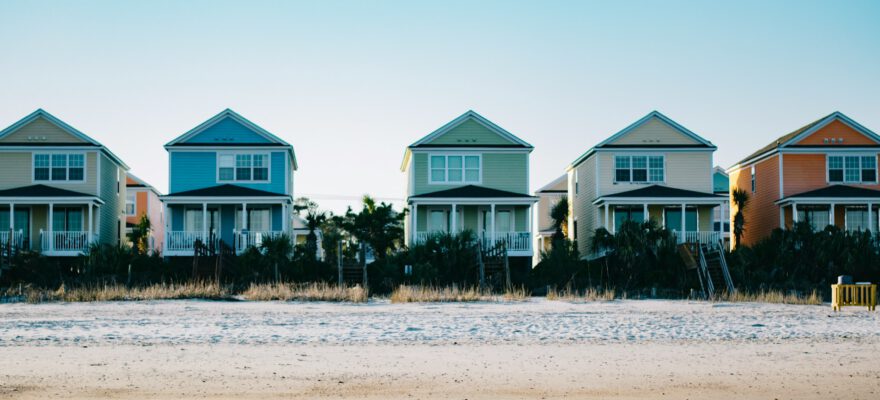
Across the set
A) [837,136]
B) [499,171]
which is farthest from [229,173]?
[837,136]

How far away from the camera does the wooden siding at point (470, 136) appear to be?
46.7 metres

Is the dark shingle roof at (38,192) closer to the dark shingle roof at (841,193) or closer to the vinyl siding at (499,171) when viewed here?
the vinyl siding at (499,171)

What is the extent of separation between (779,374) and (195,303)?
63.0 ft

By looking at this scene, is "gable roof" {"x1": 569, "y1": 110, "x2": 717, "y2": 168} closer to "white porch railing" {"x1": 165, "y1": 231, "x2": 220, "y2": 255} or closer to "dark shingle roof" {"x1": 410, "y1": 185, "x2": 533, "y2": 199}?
"dark shingle roof" {"x1": 410, "y1": 185, "x2": 533, "y2": 199}

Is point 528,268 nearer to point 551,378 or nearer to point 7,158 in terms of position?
point 7,158

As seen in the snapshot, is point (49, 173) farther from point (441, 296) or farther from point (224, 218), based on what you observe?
point (441, 296)

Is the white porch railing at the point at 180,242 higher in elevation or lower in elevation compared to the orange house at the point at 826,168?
lower

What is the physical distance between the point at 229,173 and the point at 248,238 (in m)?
3.60

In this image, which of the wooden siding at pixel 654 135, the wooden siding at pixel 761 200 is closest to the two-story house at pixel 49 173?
the wooden siding at pixel 654 135

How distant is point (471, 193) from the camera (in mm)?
44781

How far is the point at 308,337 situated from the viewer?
772 inches

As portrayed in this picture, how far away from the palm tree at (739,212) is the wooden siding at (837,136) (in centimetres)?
372

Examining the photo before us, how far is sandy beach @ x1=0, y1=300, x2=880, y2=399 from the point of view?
1365 cm

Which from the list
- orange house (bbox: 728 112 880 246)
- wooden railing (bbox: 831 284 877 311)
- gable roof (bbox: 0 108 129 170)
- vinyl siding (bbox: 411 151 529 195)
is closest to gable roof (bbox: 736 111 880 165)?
orange house (bbox: 728 112 880 246)
